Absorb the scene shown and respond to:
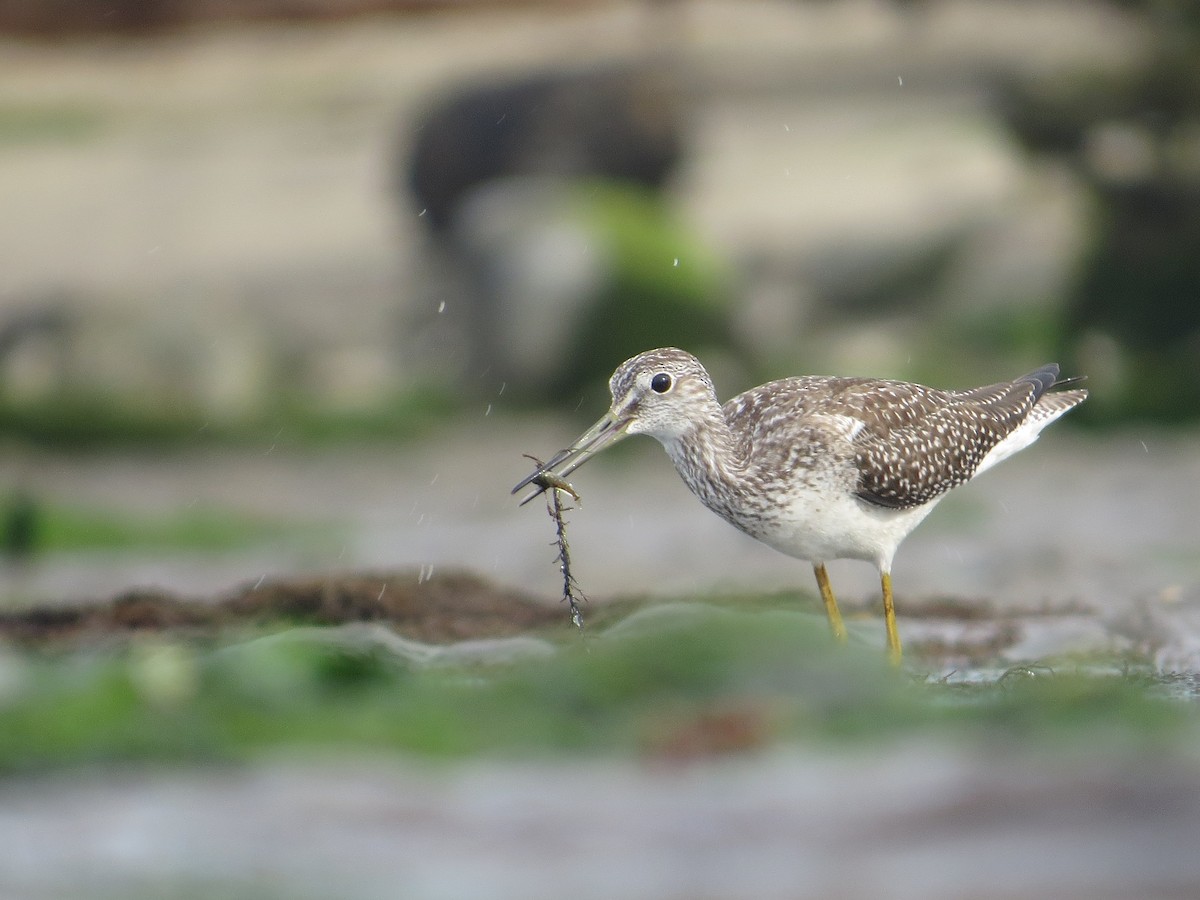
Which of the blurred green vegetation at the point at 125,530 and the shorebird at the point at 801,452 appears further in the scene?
the blurred green vegetation at the point at 125,530

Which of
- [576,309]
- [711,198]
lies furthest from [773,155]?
[576,309]

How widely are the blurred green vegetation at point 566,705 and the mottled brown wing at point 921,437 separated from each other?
7.06 ft

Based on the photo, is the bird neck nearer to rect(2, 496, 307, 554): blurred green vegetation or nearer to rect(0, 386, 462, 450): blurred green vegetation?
rect(2, 496, 307, 554): blurred green vegetation

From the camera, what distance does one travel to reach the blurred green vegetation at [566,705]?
8.42ft

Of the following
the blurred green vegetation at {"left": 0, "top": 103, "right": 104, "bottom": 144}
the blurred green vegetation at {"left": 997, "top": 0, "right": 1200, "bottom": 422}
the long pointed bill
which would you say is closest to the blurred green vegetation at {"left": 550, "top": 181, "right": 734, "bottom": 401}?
the blurred green vegetation at {"left": 997, "top": 0, "right": 1200, "bottom": 422}

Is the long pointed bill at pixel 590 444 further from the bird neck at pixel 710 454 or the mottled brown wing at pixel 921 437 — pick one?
the mottled brown wing at pixel 921 437

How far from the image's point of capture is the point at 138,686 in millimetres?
3191

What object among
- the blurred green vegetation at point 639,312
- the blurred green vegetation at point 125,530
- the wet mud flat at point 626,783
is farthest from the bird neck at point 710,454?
the blurred green vegetation at point 639,312

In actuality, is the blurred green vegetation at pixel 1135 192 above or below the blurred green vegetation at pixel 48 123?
below

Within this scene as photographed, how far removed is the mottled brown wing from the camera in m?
5.48

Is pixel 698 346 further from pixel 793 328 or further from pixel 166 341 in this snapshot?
pixel 166 341

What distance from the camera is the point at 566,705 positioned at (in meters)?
2.90

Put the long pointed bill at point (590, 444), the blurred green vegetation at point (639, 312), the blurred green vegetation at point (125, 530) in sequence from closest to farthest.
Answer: the long pointed bill at point (590, 444) < the blurred green vegetation at point (125, 530) < the blurred green vegetation at point (639, 312)

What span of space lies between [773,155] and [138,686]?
19401 mm
